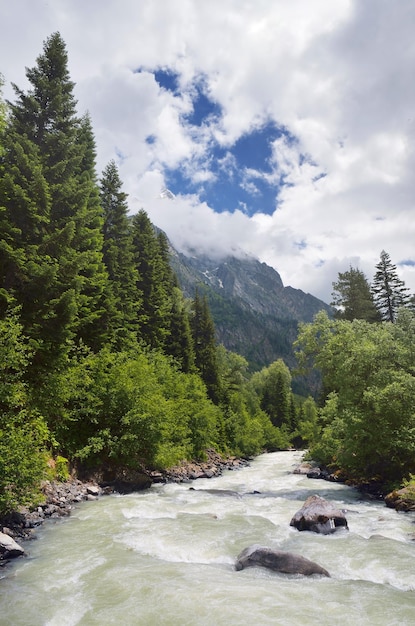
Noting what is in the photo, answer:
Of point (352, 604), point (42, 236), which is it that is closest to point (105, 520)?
point (352, 604)

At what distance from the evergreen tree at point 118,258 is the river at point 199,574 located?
17.9m

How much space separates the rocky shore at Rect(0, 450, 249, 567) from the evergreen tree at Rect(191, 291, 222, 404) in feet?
75.1

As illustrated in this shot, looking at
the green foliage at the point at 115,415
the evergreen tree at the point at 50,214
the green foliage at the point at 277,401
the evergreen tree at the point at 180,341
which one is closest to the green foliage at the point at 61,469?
the green foliage at the point at 115,415

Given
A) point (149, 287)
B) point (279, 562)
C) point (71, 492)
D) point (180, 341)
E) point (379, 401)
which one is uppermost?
point (149, 287)

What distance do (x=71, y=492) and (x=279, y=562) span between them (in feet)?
41.7

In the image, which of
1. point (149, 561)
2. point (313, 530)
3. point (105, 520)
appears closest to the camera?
point (149, 561)

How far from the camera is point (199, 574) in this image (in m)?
9.98

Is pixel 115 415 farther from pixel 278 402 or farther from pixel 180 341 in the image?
pixel 278 402

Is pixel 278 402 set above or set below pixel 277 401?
below

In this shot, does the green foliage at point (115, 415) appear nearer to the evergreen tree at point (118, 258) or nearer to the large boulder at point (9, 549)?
the evergreen tree at point (118, 258)

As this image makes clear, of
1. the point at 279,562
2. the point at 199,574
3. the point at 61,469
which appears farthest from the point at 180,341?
the point at 199,574

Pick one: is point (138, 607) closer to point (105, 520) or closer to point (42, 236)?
point (105, 520)

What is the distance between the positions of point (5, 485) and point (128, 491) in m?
11.7

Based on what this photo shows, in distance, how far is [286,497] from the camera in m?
22.2
